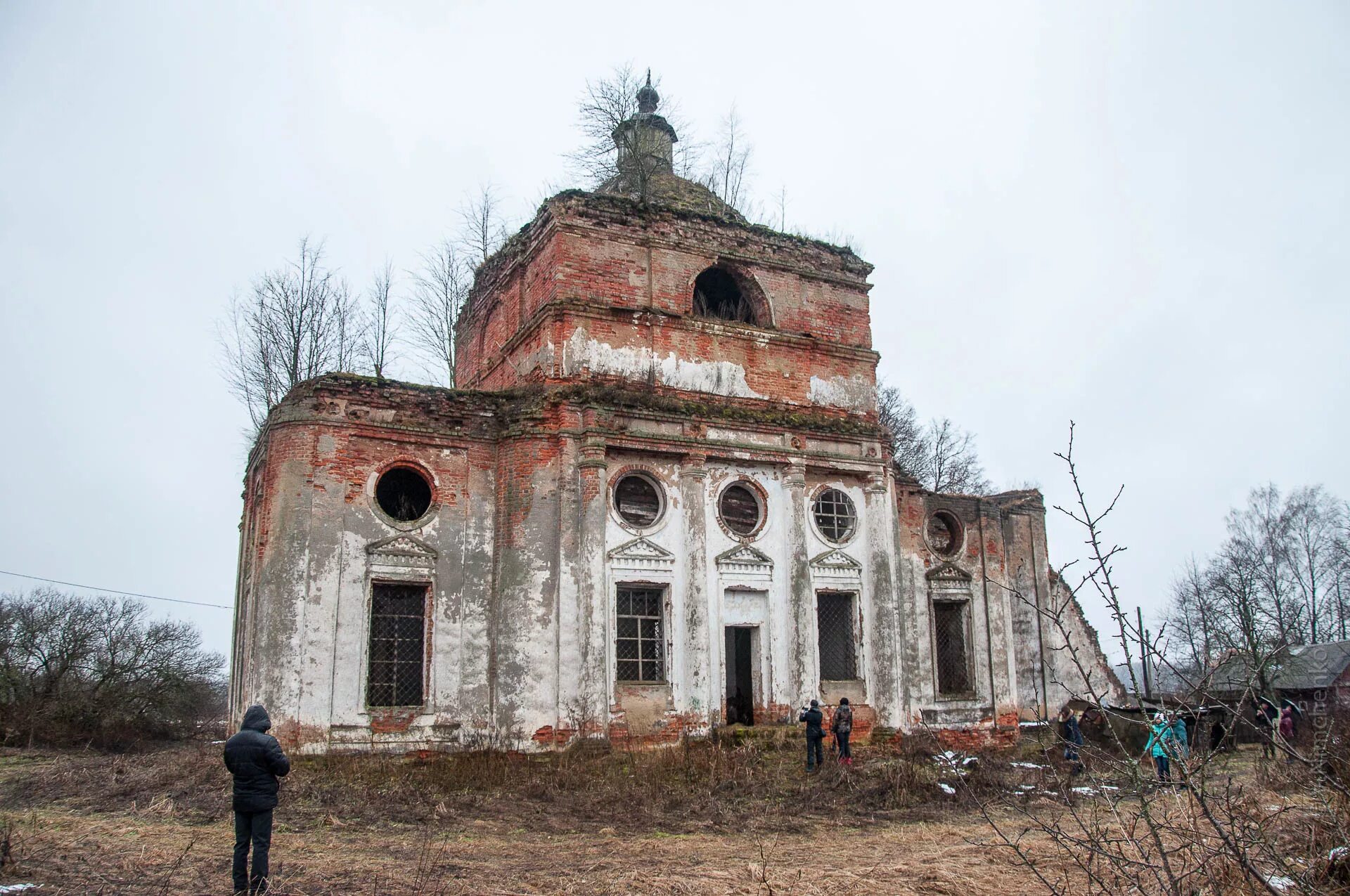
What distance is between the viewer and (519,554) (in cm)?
1446

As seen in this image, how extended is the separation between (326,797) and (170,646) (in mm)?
16596

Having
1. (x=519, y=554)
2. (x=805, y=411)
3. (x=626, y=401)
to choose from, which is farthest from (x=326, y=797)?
(x=805, y=411)

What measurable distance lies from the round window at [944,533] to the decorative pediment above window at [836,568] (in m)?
3.02

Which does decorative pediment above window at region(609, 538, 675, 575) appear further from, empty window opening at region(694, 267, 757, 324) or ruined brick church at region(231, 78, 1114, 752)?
empty window opening at region(694, 267, 757, 324)

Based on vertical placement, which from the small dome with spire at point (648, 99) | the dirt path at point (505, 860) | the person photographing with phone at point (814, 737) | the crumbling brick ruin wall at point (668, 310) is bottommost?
the dirt path at point (505, 860)

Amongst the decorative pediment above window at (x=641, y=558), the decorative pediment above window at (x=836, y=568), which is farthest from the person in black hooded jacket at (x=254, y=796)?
the decorative pediment above window at (x=836, y=568)

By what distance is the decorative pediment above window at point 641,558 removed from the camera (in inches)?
584

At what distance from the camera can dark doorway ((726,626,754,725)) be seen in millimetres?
16594

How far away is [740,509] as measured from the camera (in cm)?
1617

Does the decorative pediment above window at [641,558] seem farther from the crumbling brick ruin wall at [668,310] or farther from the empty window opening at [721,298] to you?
the empty window opening at [721,298]

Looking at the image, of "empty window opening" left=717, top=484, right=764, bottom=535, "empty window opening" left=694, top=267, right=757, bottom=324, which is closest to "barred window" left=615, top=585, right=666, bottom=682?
"empty window opening" left=717, top=484, right=764, bottom=535

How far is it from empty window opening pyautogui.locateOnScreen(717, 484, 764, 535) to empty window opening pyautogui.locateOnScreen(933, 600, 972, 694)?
449 centimetres

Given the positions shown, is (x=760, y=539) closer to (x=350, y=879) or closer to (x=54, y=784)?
(x=350, y=879)

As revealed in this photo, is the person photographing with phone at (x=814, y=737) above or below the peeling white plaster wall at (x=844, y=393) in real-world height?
below
